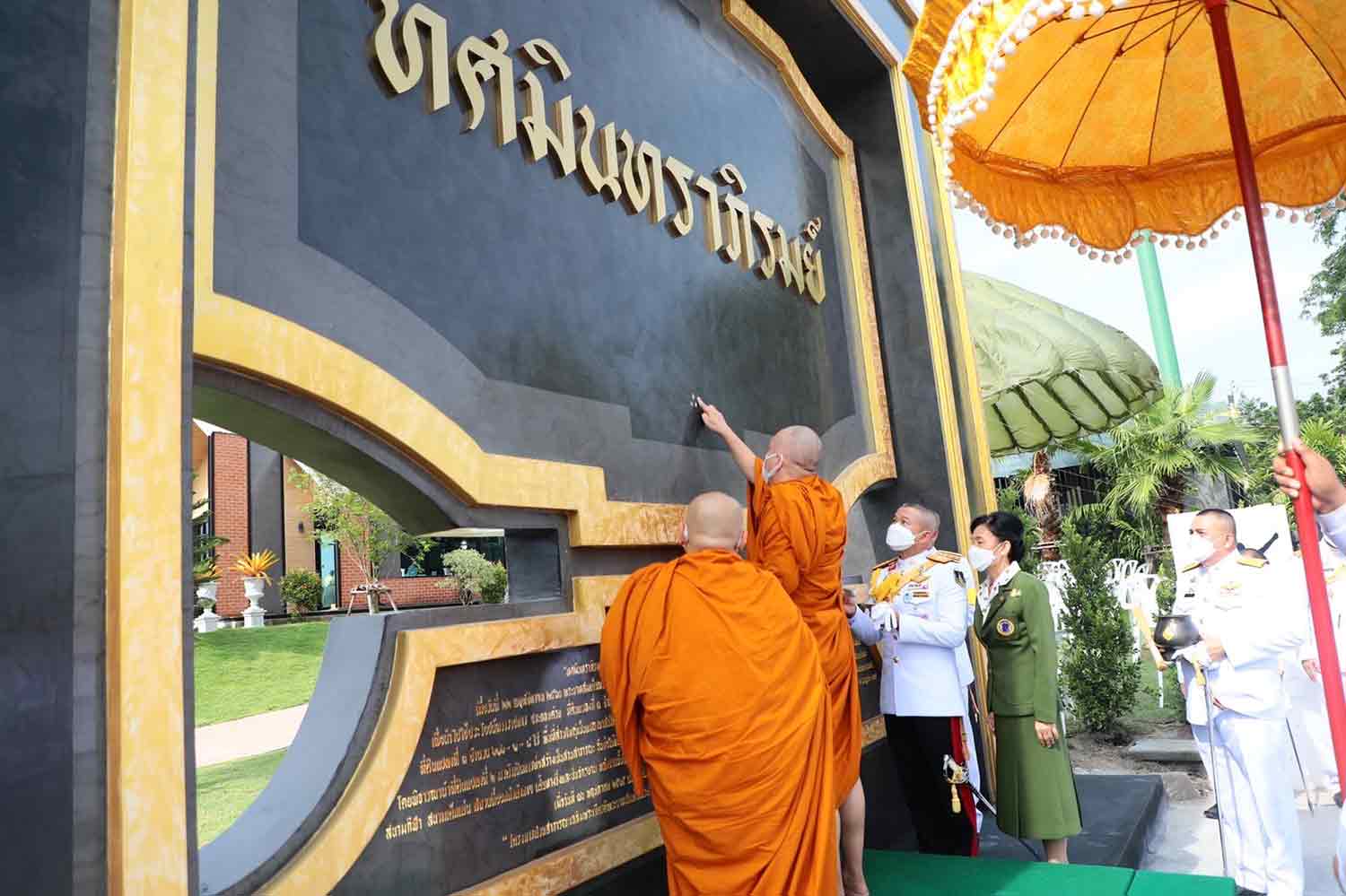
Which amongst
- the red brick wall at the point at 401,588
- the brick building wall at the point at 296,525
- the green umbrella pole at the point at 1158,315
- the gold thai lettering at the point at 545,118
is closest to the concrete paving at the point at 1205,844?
the gold thai lettering at the point at 545,118

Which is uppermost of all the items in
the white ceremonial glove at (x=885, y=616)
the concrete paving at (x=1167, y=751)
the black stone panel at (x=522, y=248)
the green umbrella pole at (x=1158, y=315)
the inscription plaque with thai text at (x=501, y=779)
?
the green umbrella pole at (x=1158, y=315)

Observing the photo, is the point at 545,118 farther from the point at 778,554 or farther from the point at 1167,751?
the point at 1167,751

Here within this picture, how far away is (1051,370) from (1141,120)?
7323 mm

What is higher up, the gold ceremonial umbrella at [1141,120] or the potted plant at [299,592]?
the gold ceremonial umbrella at [1141,120]

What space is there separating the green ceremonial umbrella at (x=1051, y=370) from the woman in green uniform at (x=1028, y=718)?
6.66m

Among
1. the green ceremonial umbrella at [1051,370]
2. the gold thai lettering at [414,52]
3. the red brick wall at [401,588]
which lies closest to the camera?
the gold thai lettering at [414,52]

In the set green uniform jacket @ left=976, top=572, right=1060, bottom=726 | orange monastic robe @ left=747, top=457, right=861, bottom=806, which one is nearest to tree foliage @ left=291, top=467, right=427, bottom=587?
green uniform jacket @ left=976, top=572, right=1060, bottom=726

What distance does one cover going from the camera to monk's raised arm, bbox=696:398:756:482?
353 cm

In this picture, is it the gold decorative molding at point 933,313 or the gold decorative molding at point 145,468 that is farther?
the gold decorative molding at point 933,313

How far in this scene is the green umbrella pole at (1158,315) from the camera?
20.6m

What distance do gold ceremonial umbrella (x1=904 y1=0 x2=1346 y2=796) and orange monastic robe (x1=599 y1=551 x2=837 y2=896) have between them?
5.37 ft

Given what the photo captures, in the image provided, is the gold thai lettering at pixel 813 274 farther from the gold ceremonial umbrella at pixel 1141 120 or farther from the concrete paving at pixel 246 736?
the concrete paving at pixel 246 736

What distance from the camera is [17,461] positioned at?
4.92 feet

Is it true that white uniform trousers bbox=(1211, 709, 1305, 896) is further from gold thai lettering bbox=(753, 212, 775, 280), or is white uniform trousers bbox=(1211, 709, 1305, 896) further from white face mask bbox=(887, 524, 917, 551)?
gold thai lettering bbox=(753, 212, 775, 280)
